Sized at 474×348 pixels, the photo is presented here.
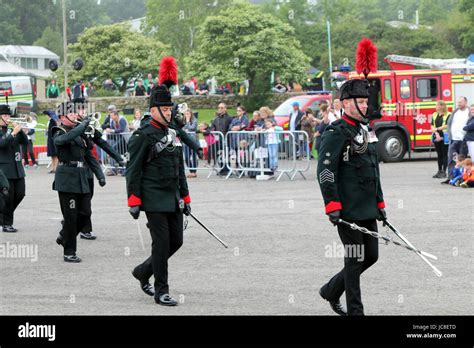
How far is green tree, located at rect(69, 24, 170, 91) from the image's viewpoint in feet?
187

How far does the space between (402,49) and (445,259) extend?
4857 cm

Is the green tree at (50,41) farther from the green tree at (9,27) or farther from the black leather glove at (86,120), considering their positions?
the black leather glove at (86,120)

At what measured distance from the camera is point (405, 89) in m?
28.0

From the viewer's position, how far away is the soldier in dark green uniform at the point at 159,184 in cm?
941

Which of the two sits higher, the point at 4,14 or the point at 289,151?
the point at 4,14

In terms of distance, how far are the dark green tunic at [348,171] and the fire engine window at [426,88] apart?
2013 cm

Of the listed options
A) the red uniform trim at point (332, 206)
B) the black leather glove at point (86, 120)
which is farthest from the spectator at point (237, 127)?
the red uniform trim at point (332, 206)

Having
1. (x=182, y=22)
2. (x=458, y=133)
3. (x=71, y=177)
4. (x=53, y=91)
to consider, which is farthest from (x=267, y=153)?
(x=182, y=22)

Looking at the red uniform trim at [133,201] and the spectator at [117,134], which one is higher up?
the spectator at [117,134]

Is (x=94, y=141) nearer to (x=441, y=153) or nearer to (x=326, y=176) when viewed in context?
(x=326, y=176)

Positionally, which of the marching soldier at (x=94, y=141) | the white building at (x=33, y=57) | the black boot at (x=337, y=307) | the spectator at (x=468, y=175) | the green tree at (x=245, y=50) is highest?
the white building at (x=33, y=57)

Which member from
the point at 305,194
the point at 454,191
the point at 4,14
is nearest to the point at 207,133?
the point at 305,194

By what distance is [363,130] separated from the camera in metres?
8.37
